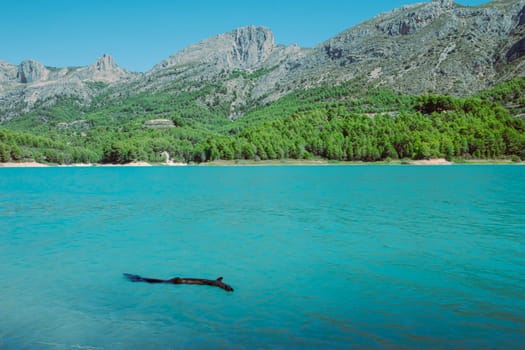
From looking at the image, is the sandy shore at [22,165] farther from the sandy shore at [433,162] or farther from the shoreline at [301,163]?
the sandy shore at [433,162]

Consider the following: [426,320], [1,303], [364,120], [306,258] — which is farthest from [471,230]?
[364,120]

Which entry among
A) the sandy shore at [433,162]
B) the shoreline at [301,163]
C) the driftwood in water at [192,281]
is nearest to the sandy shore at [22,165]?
the shoreline at [301,163]

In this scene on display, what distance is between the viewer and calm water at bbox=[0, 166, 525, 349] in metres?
11.4

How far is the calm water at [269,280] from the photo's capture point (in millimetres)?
11406

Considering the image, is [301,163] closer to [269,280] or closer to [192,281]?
[269,280]

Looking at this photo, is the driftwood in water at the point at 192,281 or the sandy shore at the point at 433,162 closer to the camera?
the driftwood in water at the point at 192,281

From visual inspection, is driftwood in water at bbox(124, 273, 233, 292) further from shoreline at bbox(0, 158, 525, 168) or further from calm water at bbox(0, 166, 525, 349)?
shoreline at bbox(0, 158, 525, 168)

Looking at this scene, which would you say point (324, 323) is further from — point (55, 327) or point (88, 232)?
point (88, 232)

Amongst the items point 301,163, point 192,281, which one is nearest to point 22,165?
point 301,163

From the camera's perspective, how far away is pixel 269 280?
16.5 metres

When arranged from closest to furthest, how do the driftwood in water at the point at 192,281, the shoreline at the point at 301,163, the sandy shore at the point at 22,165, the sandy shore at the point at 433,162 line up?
the driftwood in water at the point at 192,281 < the sandy shore at the point at 433,162 < the shoreline at the point at 301,163 < the sandy shore at the point at 22,165

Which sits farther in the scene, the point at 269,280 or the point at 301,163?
the point at 301,163

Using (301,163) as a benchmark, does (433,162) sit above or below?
above

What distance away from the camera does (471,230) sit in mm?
26734
